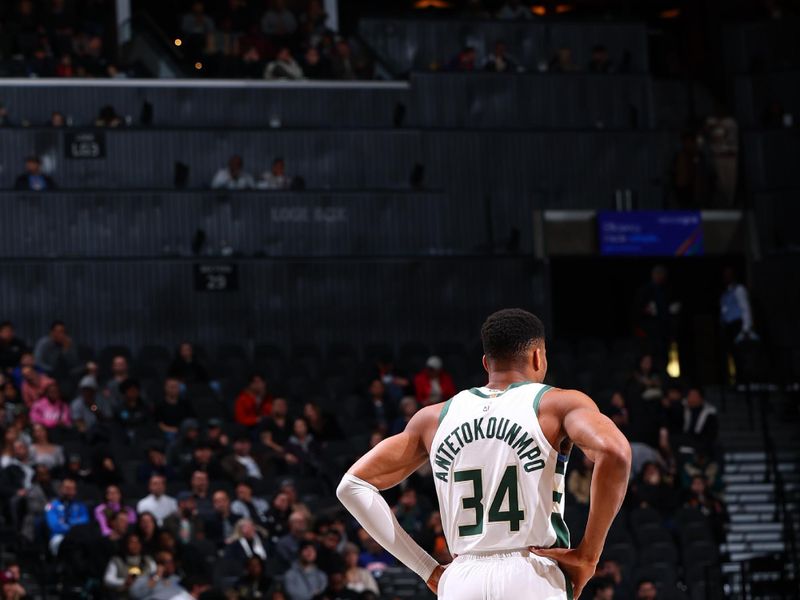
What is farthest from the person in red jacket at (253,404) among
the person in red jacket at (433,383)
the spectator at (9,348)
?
the spectator at (9,348)

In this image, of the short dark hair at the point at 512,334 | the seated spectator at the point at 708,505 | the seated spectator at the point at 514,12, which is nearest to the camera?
the short dark hair at the point at 512,334

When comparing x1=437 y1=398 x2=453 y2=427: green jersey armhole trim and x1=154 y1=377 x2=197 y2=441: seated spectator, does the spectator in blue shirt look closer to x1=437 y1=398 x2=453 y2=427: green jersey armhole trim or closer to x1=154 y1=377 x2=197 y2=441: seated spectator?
x1=154 y1=377 x2=197 y2=441: seated spectator

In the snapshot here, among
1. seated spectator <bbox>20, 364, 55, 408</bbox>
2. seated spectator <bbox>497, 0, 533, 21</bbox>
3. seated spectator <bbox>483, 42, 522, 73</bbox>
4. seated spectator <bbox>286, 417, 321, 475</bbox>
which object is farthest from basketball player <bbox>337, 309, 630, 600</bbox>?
seated spectator <bbox>497, 0, 533, 21</bbox>

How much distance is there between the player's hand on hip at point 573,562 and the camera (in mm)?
5332

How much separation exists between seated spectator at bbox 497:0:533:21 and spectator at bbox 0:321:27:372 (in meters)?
9.62

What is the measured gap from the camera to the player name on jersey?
540 cm

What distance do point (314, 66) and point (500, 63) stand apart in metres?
2.90

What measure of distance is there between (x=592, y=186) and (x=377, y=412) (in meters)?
6.43

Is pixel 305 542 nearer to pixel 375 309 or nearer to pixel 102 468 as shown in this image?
pixel 102 468

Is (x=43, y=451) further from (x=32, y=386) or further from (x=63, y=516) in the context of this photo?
(x=32, y=386)

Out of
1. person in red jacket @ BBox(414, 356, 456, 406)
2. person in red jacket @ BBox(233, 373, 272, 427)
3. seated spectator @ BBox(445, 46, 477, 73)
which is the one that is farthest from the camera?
seated spectator @ BBox(445, 46, 477, 73)

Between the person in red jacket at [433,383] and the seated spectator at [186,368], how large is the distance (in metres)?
2.70

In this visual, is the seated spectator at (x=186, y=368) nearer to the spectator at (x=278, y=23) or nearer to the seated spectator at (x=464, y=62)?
the spectator at (x=278, y=23)

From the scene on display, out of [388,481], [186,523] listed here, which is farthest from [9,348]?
[388,481]
